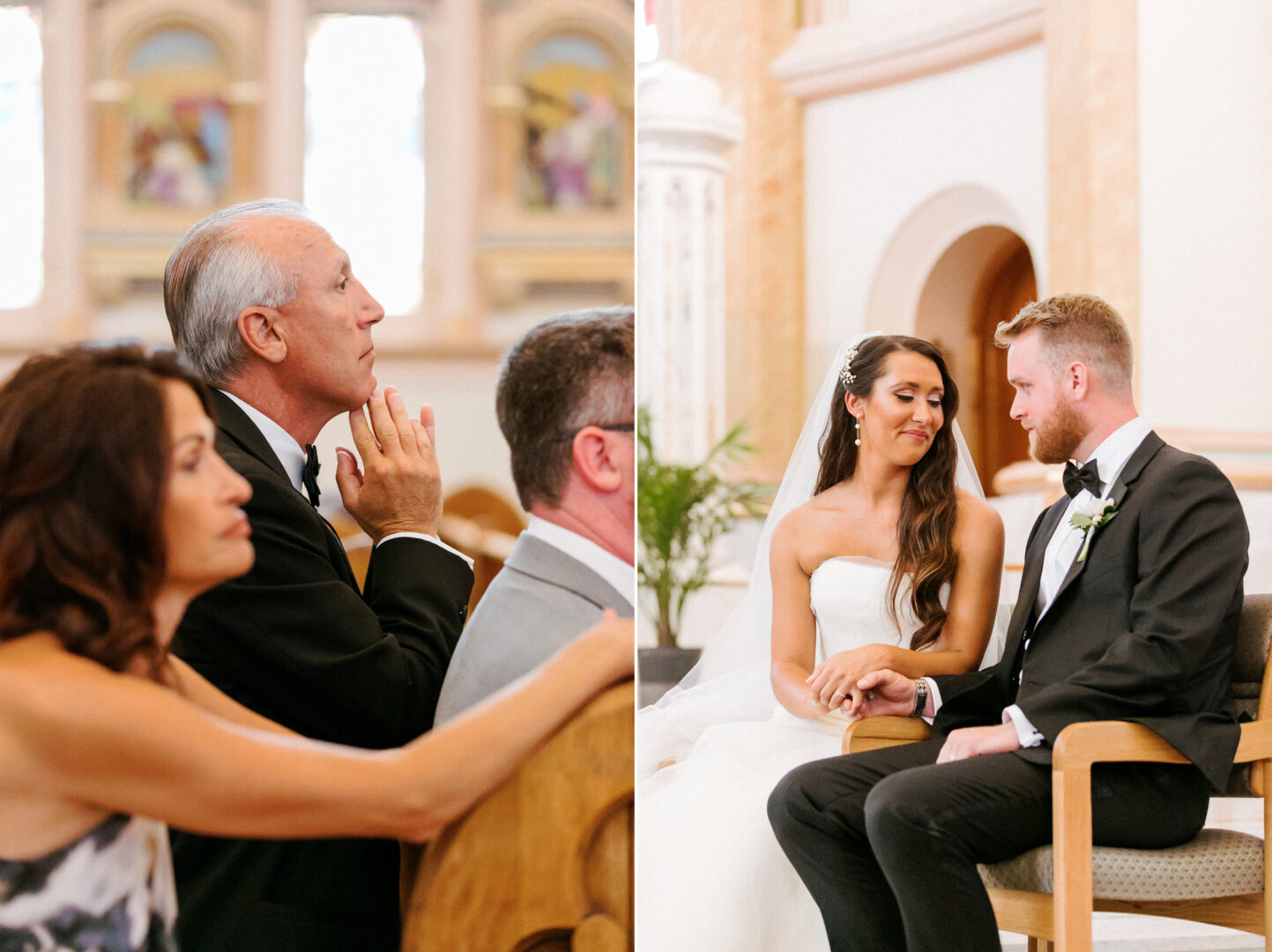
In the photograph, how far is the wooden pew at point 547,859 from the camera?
1.47 meters

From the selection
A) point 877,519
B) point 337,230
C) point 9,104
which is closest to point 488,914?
point 337,230

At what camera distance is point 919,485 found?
281cm

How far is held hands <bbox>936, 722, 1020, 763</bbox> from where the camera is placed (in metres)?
2.19

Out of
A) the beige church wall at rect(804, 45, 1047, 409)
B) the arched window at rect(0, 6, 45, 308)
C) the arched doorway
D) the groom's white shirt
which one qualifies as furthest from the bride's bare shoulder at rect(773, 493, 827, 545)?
the arched doorway

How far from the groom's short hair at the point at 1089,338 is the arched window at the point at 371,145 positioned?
4.85ft

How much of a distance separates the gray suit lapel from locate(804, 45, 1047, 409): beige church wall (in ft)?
16.0

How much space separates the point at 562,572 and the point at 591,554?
0.14ft

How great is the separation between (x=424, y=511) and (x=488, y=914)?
513mm

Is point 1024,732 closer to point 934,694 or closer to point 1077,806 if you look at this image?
point 1077,806

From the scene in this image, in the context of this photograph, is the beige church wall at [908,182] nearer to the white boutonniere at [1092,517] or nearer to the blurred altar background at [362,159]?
the white boutonniere at [1092,517]

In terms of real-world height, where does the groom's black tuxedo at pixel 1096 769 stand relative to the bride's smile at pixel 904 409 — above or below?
below

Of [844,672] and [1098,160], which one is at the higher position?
[1098,160]

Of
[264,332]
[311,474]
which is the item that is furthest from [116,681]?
[264,332]

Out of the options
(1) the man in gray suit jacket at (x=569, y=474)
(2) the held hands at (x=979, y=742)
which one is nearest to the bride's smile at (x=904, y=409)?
(2) the held hands at (x=979, y=742)
